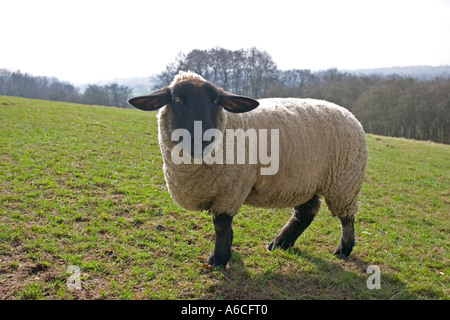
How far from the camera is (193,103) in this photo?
335 centimetres

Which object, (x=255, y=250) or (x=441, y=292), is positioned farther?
(x=255, y=250)

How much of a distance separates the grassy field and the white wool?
77 centimetres

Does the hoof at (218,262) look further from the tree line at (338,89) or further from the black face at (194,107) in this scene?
the tree line at (338,89)

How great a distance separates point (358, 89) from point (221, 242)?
1325 inches

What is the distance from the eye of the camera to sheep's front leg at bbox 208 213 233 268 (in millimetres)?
3754

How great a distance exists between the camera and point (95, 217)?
484 centimetres

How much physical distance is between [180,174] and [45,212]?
2505mm

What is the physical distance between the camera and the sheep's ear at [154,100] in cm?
349

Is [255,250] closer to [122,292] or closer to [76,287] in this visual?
[122,292]

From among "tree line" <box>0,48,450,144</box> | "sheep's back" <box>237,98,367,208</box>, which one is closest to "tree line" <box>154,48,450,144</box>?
"tree line" <box>0,48,450,144</box>

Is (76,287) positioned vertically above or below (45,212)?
below

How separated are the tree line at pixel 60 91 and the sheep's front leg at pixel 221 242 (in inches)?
1085

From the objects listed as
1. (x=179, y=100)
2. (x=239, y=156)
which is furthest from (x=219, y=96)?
(x=239, y=156)
